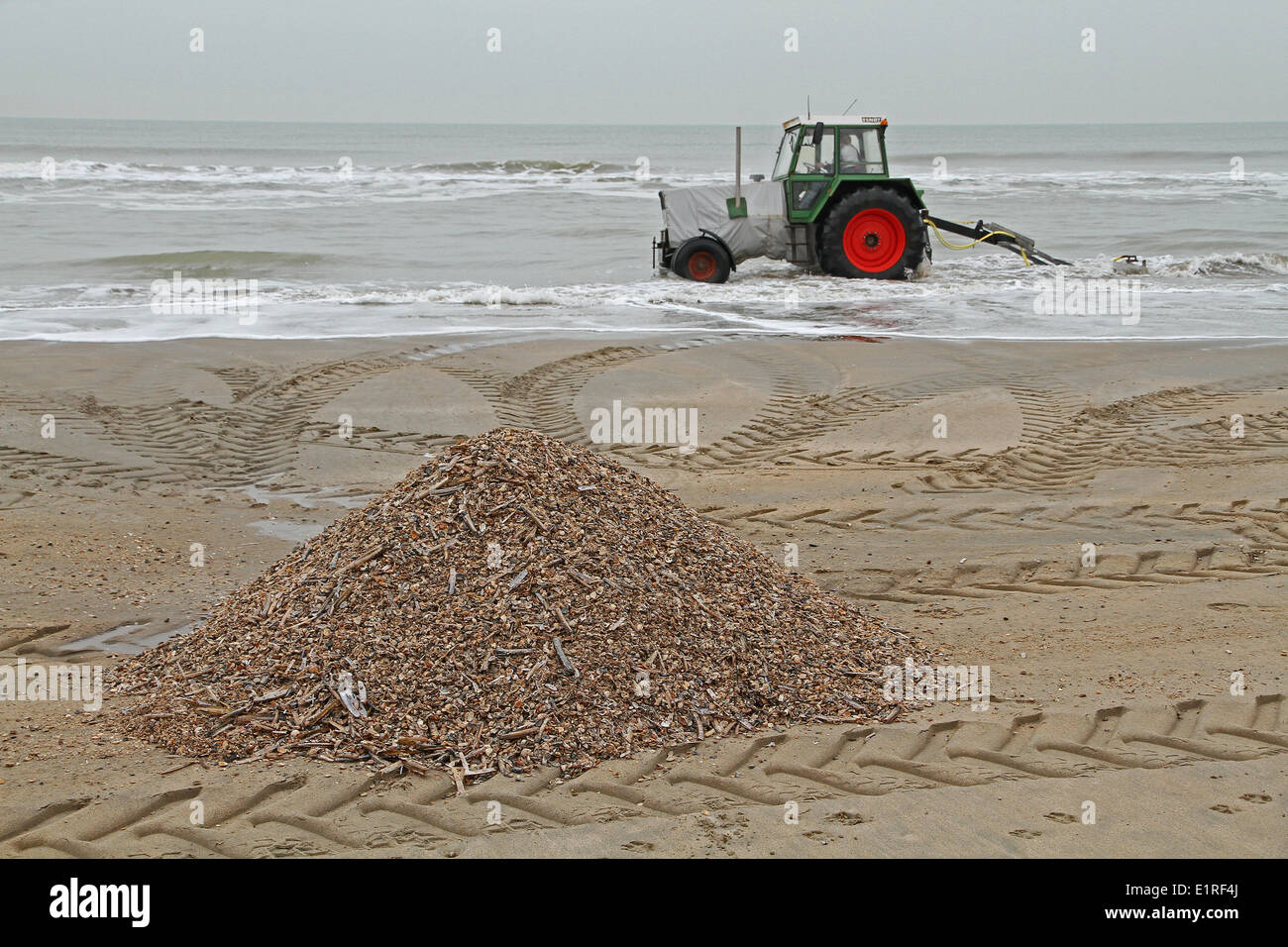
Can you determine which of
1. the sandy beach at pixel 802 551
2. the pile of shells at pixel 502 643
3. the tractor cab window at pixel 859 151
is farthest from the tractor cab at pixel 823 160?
the pile of shells at pixel 502 643

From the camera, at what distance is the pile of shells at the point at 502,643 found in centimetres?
327

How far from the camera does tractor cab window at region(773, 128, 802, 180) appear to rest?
14258 mm

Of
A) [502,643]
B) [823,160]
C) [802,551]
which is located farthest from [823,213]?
[502,643]

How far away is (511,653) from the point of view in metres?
3.41

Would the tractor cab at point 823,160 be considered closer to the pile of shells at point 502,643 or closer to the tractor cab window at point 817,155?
the tractor cab window at point 817,155

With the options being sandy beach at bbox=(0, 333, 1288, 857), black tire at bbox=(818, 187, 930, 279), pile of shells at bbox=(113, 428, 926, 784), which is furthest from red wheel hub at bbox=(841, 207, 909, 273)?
pile of shells at bbox=(113, 428, 926, 784)

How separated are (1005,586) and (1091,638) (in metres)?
0.64

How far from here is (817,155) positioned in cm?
1422

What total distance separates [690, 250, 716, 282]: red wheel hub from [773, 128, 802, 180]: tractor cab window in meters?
1.69

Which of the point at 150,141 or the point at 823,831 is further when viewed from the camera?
the point at 150,141

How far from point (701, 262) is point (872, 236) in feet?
7.46

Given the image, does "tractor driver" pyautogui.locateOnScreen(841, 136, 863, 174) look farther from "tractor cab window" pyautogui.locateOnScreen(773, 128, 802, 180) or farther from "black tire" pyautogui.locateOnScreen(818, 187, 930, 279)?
"tractor cab window" pyautogui.locateOnScreen(773, 128, 802, 180)

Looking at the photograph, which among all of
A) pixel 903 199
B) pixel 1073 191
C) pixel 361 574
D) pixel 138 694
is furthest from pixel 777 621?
pixel 1073 191

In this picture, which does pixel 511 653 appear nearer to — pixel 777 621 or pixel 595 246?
pixel 777 621
